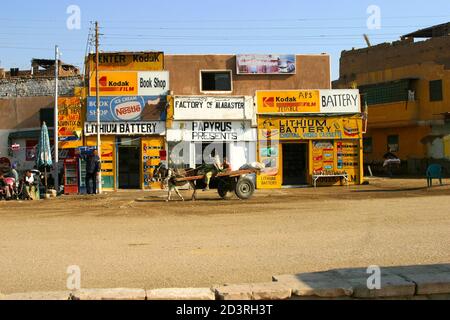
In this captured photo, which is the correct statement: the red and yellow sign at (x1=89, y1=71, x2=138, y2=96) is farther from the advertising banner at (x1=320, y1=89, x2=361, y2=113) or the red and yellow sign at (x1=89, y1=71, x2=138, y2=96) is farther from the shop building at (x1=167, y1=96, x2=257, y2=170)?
the advertising banner at (x1=320, y1=89, x2=361, y2=113)

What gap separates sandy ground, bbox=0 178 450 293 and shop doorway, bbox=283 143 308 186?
9.06 m

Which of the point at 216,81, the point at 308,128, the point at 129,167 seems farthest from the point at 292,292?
the point at 216,81

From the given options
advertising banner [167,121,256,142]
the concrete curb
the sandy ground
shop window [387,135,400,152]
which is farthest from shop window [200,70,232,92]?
the concrete curb

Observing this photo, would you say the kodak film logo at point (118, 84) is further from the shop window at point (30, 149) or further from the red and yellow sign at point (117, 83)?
the shop window at point (30, 149)

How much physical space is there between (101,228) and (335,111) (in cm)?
1733

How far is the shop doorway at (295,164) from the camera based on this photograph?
2802cm

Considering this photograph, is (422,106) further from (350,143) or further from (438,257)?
(438,257)

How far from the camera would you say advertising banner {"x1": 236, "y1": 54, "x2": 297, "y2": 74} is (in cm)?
2833

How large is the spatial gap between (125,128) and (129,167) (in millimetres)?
2097

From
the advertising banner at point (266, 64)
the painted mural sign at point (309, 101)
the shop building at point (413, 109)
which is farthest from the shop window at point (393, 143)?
the advertising banner at point (266, 64)

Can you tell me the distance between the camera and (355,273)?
6559 mm

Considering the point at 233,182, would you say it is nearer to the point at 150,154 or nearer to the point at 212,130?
the point at 212,130

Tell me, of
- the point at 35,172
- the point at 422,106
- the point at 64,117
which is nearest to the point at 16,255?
the point at 35,172
